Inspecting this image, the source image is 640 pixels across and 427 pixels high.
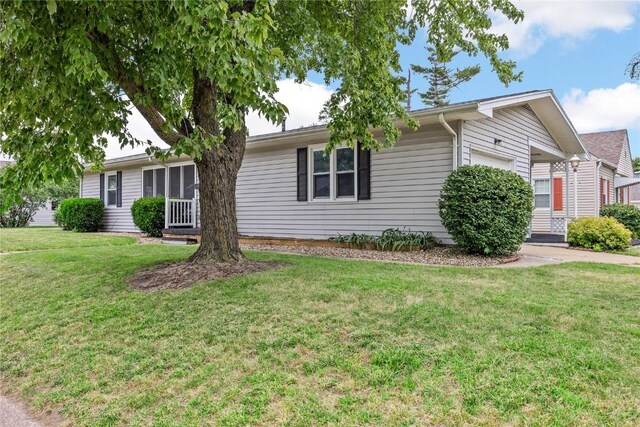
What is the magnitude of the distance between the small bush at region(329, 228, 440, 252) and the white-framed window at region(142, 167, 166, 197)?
26.1ft

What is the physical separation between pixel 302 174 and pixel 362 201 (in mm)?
1877

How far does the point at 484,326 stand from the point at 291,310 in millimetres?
1693

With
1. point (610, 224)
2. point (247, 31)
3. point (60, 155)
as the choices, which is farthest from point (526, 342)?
point (610, 224)

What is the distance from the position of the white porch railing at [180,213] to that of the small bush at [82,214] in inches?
202

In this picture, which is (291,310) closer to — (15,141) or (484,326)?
(484,326)

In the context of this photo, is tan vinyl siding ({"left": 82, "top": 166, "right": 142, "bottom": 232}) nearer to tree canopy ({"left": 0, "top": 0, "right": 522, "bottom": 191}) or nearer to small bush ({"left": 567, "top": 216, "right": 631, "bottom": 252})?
tree canopy ({"left": 0, "top": 0, "right": 522, "bottom": 191})

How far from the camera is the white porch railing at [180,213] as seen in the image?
12633 millimetres

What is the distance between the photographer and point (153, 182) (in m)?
14.9

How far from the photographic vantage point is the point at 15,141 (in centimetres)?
530

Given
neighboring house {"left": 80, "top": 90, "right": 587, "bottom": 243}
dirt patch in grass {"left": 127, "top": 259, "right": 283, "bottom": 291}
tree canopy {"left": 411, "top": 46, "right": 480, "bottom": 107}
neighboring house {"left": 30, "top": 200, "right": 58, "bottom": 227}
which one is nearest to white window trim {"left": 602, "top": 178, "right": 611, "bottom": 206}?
neighboring house {"left": 80, "top": 90, "right": 587, "bottom": 243}

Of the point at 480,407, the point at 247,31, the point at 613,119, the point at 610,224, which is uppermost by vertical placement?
the point at 613,119

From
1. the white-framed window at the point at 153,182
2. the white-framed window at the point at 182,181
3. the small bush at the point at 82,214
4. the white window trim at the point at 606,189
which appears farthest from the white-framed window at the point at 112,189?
the white window trim at the point at 606,189

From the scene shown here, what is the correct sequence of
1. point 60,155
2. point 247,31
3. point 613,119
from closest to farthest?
point 247,31
point 60,155
point 613,119

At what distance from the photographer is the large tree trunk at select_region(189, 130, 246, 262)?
19.0ft
